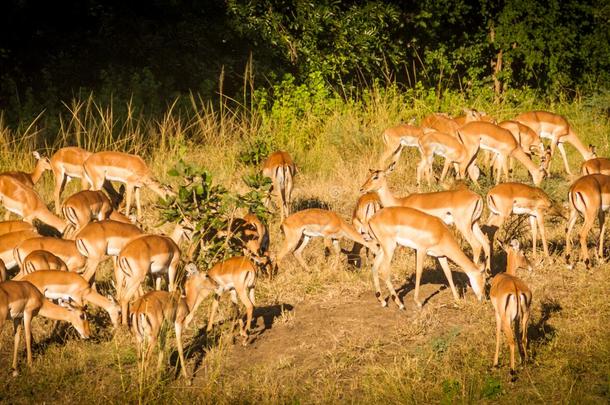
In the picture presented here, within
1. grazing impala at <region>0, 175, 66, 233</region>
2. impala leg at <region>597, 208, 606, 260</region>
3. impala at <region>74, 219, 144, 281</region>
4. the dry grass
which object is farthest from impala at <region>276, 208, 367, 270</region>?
grazing impala at <region>0, 175, 66, 233</region>

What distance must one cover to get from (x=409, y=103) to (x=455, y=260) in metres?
7.36

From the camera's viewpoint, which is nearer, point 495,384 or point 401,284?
point 495,384

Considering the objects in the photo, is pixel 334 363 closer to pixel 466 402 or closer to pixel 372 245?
pixel 466 402

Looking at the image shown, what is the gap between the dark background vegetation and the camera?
1534 centimetres

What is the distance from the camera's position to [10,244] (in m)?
8.89

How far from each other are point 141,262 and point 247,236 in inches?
57.6

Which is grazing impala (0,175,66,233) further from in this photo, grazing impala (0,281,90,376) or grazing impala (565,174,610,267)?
grazing impala (565,174,610,267)

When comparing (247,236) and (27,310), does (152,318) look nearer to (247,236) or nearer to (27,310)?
(27,310)

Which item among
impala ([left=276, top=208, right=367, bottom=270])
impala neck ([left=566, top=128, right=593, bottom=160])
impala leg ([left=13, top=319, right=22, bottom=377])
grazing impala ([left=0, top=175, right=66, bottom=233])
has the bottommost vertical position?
impala leg ([left=13, top=319, right=22, bottom=377])

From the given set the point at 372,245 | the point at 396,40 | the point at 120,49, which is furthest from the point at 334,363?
the point at 120,49

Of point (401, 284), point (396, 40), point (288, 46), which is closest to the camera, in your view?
point (401, 284)

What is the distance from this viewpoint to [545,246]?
9328mm

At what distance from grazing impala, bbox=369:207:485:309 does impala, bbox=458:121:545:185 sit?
353 centimetres

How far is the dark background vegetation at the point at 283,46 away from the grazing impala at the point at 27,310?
8174mm
